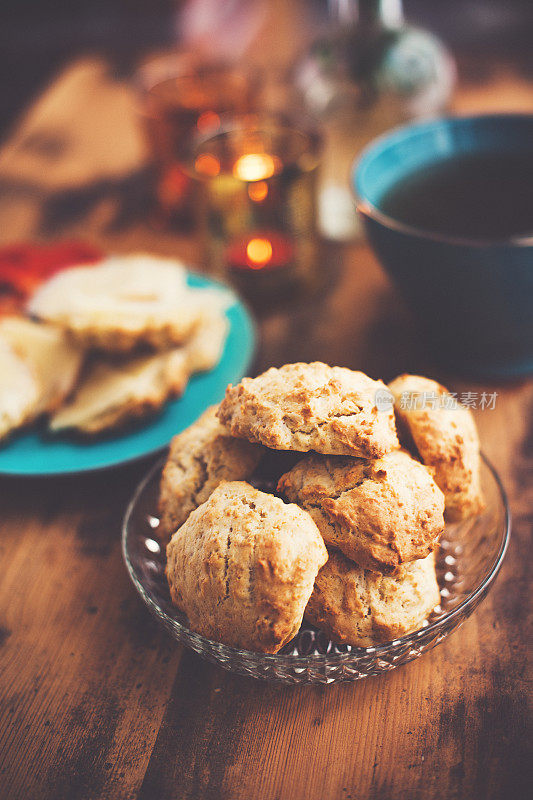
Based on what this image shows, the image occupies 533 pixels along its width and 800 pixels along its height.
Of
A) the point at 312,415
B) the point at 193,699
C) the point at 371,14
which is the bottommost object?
the point at 193,699

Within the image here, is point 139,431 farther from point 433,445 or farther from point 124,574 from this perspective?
point 433,445

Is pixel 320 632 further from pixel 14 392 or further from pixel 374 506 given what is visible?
pixel 14 392

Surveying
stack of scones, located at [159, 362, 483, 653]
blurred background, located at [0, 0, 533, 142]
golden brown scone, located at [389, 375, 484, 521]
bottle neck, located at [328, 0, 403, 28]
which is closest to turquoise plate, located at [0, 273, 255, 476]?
stack of scones, located at [159, 362, 483, 653]

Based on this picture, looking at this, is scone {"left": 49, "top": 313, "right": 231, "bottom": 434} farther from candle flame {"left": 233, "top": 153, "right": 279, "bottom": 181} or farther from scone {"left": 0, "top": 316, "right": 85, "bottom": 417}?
candle flame {"left": 233, "top": 153, "right": 279, "bottom": 181}

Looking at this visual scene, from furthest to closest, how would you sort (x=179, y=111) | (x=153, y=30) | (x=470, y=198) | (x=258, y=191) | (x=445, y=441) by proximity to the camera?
(x=153, y=30) → (x=179, y=111) → (x=258, y=191) → (x=470, y=198) → (x=445, y=441)

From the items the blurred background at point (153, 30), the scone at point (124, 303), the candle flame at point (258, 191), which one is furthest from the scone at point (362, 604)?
the blurred background at point (153, 30)

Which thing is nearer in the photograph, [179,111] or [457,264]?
[457,264]

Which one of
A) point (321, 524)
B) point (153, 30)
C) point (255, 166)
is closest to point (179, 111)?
point (255, 166)

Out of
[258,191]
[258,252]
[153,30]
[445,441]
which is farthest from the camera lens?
[153,30]
